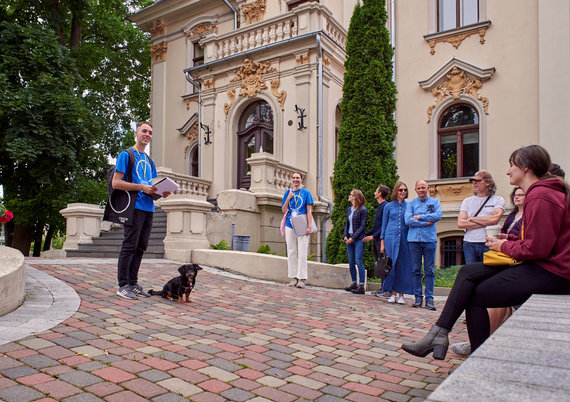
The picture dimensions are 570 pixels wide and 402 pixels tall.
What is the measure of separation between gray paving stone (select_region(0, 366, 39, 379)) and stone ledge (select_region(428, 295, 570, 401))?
261cm

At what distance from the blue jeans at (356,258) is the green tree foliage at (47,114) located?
414 inches

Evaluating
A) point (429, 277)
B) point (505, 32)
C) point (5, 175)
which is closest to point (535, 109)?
point (505, 32)

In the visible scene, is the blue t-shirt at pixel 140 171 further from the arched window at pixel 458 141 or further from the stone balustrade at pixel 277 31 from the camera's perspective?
the arched window at pixel 458 141

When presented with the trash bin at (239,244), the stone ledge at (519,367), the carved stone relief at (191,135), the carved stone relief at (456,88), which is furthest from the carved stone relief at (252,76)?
the stone ledge at (519,367)

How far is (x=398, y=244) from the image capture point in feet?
24.7

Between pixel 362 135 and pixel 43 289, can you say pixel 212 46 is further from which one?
pixel 43 289

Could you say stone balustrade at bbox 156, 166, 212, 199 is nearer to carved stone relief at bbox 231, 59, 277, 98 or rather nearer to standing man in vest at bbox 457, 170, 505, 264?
carved stone relief at bbox 231, 59, 277, 98

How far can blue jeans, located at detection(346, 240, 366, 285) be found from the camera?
8.30 m

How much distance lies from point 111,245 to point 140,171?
7.22 meters

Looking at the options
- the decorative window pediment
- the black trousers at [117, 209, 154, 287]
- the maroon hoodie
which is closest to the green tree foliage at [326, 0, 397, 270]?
the decorative window pediment

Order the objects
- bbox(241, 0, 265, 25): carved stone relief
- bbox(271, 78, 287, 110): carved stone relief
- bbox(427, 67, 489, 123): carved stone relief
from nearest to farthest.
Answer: bbox(427, 67, 489, 123): carved stone relief → bbox(271, 78, 287, 110): carved stone relief → bbox(241, 0, 265, 25): carved stone relief

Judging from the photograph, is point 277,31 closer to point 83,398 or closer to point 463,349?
point 463,349

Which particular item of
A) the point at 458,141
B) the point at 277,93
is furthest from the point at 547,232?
the point at 277,93

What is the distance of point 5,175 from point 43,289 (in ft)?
43.2
